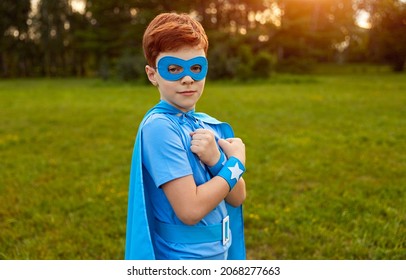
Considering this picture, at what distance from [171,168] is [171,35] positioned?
1.54 feet

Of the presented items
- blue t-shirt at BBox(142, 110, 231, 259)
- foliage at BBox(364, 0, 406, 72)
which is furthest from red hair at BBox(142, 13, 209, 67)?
foliage at BBox(364, 0, 406, 72)

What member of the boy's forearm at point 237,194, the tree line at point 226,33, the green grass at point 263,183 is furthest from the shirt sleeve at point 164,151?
the tree line at point 226,33

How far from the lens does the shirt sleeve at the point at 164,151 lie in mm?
1438

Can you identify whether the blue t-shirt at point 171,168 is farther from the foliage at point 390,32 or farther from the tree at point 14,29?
the tree at point 14,29

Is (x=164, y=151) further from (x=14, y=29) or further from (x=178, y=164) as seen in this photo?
(x=14, y=29)

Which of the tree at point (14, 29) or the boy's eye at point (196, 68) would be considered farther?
the tree at point (14, 29)

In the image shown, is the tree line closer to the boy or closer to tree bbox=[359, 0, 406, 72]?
tree bbox=[359, 0, 406, 72]

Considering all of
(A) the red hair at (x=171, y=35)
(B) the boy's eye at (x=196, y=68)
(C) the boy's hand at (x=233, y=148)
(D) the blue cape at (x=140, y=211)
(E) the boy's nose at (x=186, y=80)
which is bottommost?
(D) the blue cape at (x=140, y=211)

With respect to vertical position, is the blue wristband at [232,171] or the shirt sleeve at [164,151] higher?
the shirt sleeve at [164,151]

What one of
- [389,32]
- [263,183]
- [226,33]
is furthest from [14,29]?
[263,183]

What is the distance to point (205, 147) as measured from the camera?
1.48 m

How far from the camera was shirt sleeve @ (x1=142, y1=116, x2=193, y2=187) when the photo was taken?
144 cm

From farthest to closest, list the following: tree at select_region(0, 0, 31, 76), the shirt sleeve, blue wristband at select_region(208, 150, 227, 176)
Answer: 1. tree at select_region(0, 0, 31, 76)
2. blue wristband at select_region(208, 150, 227, 176)
3. the shirt sleeve
